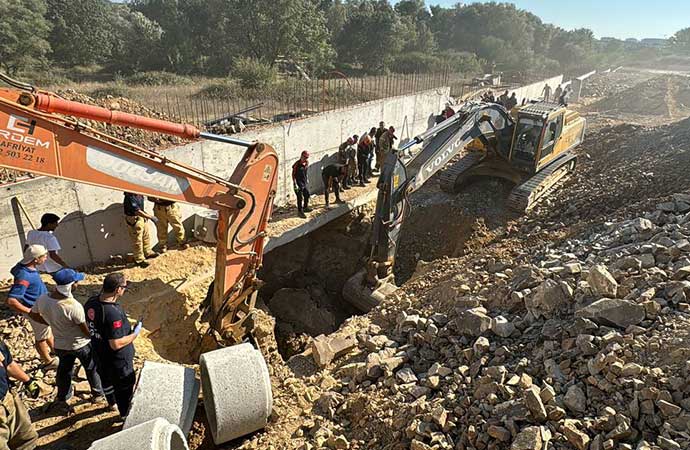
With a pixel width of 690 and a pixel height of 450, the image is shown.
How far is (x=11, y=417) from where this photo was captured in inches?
149

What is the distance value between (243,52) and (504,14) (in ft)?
98.7

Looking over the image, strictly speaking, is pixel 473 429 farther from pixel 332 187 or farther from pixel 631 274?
pixel 332 187

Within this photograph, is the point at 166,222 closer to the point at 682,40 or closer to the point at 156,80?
the point at 156,80

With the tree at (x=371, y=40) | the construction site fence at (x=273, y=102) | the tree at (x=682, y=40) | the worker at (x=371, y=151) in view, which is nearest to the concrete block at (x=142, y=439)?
the construction site fence at (x=273, y=102)

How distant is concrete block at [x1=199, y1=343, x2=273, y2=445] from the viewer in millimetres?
4363

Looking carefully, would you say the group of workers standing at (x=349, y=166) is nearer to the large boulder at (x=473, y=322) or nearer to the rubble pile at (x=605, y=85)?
the large boulder at (x=473, y=322)

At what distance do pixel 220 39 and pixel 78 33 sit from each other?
750cm

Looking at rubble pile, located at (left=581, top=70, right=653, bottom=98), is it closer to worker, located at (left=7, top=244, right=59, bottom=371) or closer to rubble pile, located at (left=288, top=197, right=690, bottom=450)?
rubble pile, located at (left=288, top=197, right=690, bottom=450)

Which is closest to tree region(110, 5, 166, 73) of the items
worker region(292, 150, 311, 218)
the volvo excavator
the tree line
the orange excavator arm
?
the tree line

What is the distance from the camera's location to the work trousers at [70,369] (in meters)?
4.57

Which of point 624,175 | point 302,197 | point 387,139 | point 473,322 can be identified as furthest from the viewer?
point 387,139

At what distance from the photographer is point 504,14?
44500 mm

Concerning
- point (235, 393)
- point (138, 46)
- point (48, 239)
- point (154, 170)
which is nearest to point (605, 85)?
point (138, 46)

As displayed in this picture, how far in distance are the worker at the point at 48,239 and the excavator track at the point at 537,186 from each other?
8622 millimetres
